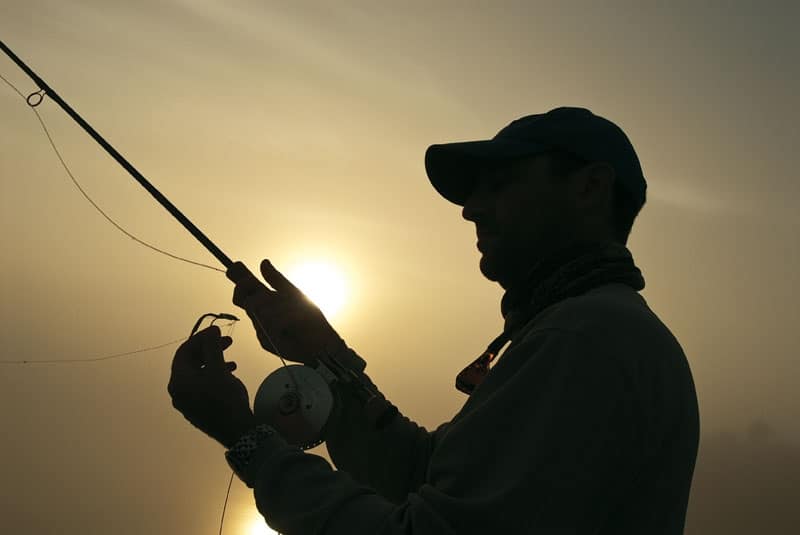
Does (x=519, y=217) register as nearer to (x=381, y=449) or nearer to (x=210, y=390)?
(x=210, y=390)

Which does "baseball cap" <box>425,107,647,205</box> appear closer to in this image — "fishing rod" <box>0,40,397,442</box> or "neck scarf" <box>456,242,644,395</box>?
"neck scarf" <box>456,242,644,395</box>

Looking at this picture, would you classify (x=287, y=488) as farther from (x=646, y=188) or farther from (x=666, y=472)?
(x=646, y=188)

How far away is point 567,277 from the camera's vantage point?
9.21 feet

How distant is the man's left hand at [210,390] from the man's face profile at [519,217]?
1066 mm

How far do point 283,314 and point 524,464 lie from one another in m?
2.29

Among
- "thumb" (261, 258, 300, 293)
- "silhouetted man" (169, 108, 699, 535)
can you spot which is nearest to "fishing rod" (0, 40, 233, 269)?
"thumb" (261, 258, 300, 293)

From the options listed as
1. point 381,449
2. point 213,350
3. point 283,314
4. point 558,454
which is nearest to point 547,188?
point 558,454

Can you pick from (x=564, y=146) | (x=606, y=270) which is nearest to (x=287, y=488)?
(x=606, y=270)

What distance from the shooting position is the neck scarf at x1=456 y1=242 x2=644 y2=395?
2760 millimetres

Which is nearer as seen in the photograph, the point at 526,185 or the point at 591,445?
the point at 591,445

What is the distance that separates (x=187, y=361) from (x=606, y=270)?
62.6 inches

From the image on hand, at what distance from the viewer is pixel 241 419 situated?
2.77 metres

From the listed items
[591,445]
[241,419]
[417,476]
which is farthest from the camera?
[417,476]

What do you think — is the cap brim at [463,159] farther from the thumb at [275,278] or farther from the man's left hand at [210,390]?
the man's left hand at [210,390]
